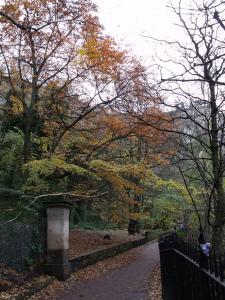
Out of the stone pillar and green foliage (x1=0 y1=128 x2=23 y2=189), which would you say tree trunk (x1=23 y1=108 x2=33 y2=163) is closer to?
green foliage (x1=0 y1=128 x2=23 y2=189)

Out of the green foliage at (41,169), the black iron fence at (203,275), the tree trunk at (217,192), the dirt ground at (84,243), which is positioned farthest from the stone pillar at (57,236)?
the black iron fence at (203,275)

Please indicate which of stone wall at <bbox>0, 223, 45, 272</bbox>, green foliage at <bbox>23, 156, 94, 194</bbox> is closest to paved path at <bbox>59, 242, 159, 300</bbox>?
stone wall at <bbox>0, 223, 45, 272</bbox>

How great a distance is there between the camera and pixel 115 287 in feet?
40.1

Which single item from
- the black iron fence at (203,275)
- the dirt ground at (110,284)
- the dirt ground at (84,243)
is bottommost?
the dirt ground at (110,284)

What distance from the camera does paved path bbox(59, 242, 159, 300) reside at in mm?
10861

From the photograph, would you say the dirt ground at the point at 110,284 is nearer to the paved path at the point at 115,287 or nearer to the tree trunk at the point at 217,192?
the paved path at the point at 115,287

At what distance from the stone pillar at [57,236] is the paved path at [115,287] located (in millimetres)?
862

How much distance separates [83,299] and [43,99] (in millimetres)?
10912

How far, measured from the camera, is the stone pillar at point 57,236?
42.1ft

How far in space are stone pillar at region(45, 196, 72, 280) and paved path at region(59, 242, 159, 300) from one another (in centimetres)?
86

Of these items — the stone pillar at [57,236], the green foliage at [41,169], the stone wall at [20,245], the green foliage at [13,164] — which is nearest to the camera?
the stone wall at [20,245]

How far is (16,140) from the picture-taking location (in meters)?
18.9

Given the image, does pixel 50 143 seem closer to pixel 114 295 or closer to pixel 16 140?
pixel 16 140

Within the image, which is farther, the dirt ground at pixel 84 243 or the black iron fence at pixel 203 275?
the dirt ground at pixel 84 243
